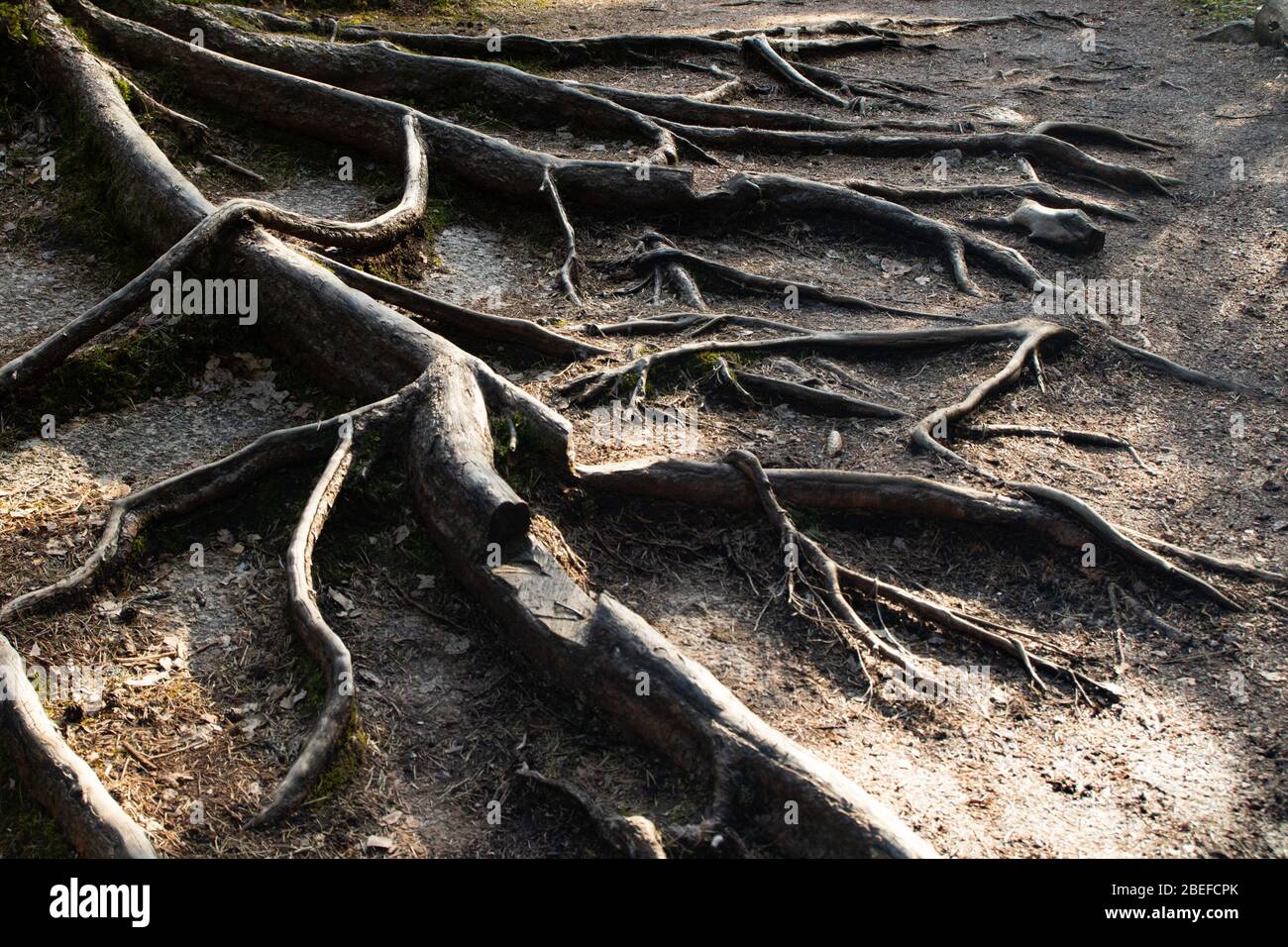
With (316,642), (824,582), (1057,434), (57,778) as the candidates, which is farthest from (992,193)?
(57,778)

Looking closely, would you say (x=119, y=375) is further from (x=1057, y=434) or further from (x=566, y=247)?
(x=1057, y=434)

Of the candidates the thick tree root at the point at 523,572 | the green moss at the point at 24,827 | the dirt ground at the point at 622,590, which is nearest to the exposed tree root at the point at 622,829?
the dirt ground at the point at 622,590

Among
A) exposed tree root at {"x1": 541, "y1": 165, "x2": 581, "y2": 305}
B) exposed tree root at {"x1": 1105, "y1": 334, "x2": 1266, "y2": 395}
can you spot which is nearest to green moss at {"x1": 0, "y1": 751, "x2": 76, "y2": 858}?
exposed tree root at {"x1": 541, "y1": 165, "x2": 581, "y2": 305}

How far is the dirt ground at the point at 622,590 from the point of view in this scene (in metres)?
4.52

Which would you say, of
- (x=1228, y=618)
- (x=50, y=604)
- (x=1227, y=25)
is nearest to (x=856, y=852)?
(x=1228, y=618)

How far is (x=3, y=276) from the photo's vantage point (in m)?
7.43

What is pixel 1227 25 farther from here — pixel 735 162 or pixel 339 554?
pixel 339 554

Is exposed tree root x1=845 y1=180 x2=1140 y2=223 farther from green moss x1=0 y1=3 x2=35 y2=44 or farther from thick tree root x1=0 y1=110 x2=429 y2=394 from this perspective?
green moss x1=0 y1=3 x2=35 y2=44

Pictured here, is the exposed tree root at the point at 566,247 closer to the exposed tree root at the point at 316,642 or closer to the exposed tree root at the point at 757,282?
the exposed tree root at the point at 757,282

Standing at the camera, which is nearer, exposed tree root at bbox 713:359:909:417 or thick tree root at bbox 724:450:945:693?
thick tree root at bbox 724:450:945:693

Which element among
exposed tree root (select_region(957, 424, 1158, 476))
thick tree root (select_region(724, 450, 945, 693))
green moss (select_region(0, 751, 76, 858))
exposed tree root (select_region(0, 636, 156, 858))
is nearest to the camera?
exposed tree root (select_region(0, 636, 156, 858))

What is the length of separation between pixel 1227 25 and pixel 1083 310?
8412mm

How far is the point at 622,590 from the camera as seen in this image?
216 inches

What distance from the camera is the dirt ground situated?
4.52m
